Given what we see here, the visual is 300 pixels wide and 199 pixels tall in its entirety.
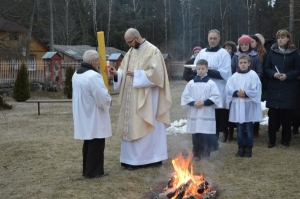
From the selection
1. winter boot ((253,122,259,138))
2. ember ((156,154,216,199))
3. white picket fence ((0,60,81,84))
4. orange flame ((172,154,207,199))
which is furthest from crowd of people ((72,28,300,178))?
white picket fence ((0,60,81,84))

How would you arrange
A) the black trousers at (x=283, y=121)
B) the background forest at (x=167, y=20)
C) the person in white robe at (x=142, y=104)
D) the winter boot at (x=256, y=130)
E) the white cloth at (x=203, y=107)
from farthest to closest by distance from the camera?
1. the background forest at (x=167, y=20)
2. the winter boot at (x=256, y=130)
3. the black trousers at (x=283, y=121)
4. the white cloth at (x=203, y=107)
5. the person in white robe at (x=142, y=104)

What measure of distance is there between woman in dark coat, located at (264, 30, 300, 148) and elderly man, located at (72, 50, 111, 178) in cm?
313

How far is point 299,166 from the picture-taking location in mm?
6859

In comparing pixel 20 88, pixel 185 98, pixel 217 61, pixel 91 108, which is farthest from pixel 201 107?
pixel 20 88

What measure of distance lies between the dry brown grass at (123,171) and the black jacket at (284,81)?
0.82 m

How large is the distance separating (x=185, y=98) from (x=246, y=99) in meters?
0.99

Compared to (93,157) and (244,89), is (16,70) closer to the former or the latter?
(244,89)

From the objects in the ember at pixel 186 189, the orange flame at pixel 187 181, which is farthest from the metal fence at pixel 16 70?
the ember at pixel 186 189

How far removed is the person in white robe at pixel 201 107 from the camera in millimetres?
7246

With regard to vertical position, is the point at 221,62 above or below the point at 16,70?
above

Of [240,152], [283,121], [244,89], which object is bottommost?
[240,152]

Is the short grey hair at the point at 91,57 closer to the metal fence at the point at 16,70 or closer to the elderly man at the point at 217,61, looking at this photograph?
the elderly man at the point at 217,61

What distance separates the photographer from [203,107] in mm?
7289

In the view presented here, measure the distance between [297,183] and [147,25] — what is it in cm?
3594
